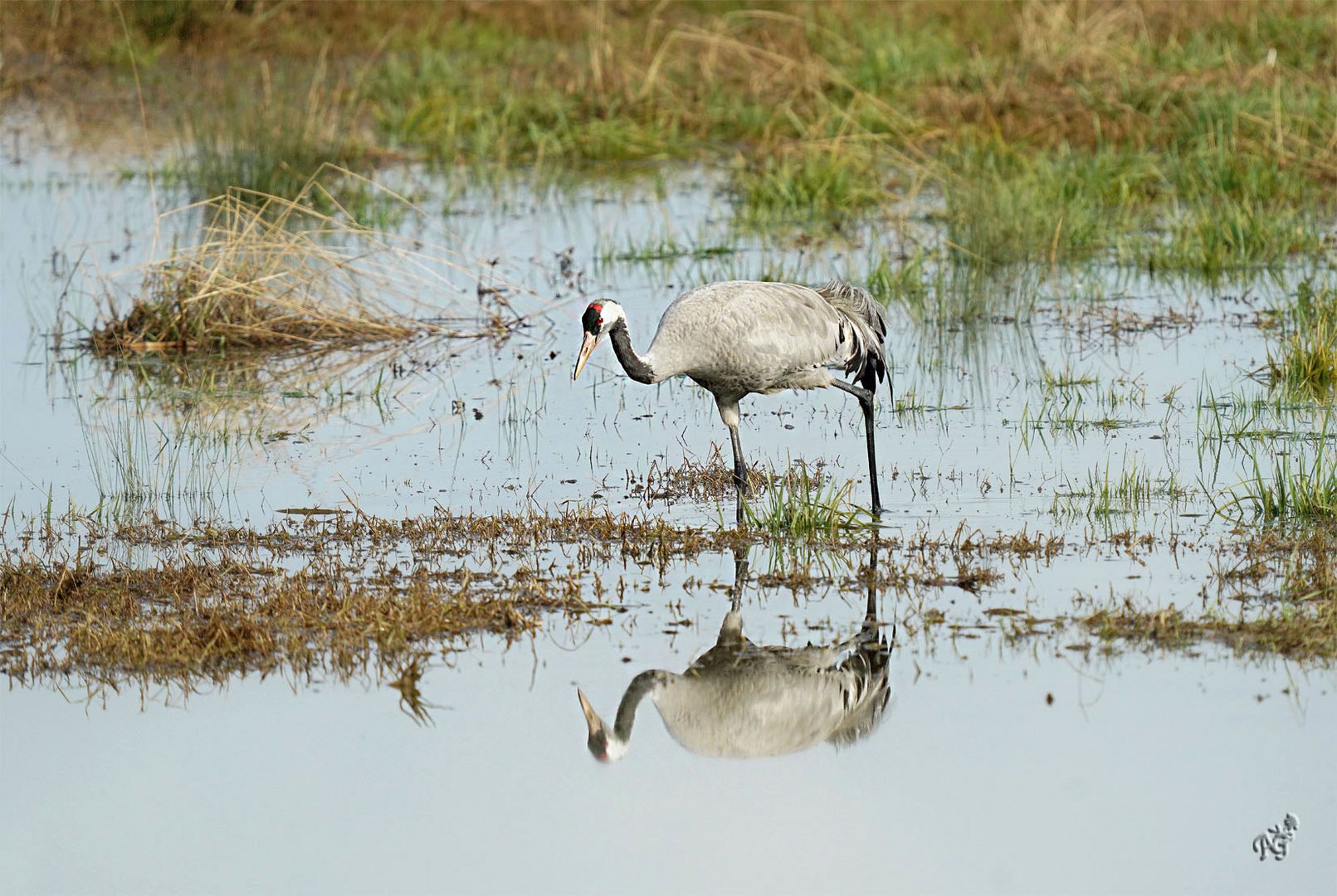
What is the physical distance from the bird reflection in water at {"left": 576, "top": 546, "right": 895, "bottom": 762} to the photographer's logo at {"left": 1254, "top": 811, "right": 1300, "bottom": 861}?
1134 mm

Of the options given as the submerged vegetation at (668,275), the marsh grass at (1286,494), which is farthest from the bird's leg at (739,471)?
the marsh grass at (1286,494)

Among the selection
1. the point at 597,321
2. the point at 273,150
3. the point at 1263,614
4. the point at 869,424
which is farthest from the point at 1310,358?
the point at 273,150

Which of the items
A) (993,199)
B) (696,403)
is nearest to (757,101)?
(993,199)

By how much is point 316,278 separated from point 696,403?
2.72 meters

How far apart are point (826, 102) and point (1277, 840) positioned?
1081 cm

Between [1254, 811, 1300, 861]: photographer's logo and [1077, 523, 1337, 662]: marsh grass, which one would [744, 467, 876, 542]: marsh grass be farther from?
[1254, 811, 1300, 861]: photographer's logo

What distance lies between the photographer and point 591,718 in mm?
5594

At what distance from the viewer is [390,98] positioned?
18125 millimetres

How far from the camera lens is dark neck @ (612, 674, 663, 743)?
18.1 feet

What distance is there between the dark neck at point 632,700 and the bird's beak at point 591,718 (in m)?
0.04

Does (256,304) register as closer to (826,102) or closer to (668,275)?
(668,275)

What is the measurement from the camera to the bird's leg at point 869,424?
763 centimetres

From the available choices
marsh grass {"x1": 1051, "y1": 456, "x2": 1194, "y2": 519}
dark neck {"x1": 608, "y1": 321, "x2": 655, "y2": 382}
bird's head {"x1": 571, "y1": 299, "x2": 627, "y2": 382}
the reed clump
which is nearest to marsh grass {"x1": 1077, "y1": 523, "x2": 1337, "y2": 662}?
marsh grass {"x1": 1051, "y1": 456, "x2": 1194, "y2": 519}

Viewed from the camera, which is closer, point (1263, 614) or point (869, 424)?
point (1263, 614)
